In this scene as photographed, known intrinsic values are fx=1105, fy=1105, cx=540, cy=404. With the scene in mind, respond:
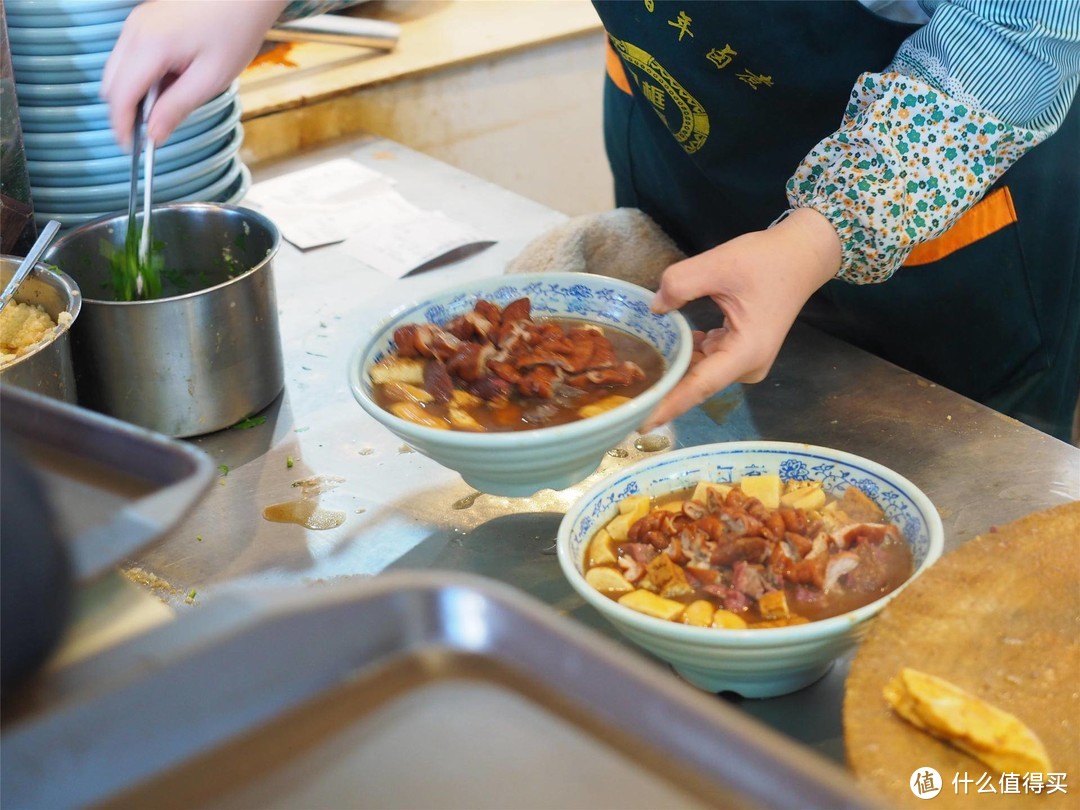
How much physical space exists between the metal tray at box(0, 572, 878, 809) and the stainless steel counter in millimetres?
533

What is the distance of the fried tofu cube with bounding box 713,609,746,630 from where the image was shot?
930 mm

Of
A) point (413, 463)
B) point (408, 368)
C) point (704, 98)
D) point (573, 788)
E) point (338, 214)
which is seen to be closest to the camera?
point (573, 788)

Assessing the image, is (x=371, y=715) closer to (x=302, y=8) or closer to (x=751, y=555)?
(x=751, y=555)

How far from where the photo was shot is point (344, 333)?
5.50 ft

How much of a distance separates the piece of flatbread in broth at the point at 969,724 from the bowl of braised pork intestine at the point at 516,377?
41cm

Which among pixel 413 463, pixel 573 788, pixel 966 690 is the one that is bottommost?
pixel 413 463

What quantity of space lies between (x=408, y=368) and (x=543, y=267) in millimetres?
506

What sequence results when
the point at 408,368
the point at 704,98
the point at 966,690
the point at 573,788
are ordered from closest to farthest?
the point at 573,788, the point at 966,690, the point at 408,368, the point at 704,98

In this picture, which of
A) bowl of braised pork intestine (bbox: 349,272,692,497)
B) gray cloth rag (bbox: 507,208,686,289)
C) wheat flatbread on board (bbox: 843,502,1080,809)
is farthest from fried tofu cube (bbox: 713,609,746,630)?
gray cloth rag (bbox: 507,208,686,289)

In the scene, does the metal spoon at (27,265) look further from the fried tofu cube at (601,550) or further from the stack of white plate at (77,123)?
the fried tofu cube at (601,550)

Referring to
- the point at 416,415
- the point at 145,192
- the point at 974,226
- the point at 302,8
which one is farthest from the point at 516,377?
the point at 302,8

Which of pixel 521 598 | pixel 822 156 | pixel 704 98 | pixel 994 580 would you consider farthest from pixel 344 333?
pixel 521 598

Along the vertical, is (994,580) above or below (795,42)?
below

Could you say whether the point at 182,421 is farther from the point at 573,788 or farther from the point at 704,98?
the point at 573,788
